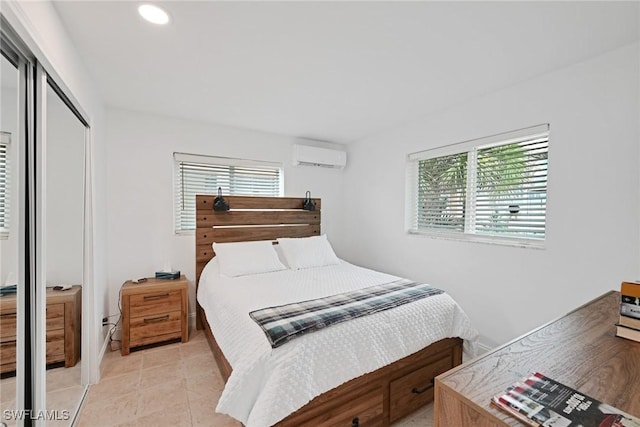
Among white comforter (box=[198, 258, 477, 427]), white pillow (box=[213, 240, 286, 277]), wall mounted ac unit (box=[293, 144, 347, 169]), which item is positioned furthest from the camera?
wall mounted ac unit (box=[293, 144, 347, 169])

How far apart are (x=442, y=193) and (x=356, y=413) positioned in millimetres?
2217

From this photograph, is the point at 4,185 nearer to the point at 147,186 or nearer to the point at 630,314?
the point at 147,186

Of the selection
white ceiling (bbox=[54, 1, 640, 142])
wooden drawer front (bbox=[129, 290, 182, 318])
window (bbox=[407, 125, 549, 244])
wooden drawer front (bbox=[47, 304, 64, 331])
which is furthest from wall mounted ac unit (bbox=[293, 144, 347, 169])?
wooden drawer front (bbox=[47, 304, 64, 331])

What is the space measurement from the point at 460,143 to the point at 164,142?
3101mm

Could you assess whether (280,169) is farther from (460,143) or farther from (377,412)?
(377,412)

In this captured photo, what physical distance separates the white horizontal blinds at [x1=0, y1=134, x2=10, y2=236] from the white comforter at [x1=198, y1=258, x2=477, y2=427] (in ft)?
3.81

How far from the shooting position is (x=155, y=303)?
265 centimetres

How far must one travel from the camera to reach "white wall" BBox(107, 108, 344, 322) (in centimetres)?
282

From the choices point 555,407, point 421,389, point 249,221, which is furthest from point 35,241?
point 421,389

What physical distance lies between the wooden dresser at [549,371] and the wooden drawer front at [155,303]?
103 inches

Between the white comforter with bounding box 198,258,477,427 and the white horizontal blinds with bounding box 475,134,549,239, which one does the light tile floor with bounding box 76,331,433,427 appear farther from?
the white horizontal blinds with bounding box 475,134,549,239

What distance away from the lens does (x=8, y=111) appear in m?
1.08

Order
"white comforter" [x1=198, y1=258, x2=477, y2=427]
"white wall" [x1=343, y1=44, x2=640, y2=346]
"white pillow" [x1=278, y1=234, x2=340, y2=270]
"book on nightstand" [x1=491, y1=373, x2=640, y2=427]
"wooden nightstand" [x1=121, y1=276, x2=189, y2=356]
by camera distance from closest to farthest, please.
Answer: "book on nightstand" [x1=491, y1=373, x2=640, y2=427]
"white comforter" [x1=198, y1=258, x2=477, y2=427]
"white wall" [x1=343, y1=44, x2=640, y2=346]
"wooden nightstand" [x1=121, y1=276, x2=189, y2=356]
"white pillow" [x1=278, y1=234, x2=340, y2=270]

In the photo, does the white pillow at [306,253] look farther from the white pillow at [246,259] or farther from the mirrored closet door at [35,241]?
the mirrored closet door at [35,241]
